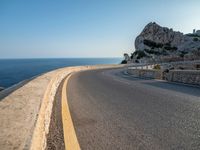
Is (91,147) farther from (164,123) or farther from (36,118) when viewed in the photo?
(164,123)

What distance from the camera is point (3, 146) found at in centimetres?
343

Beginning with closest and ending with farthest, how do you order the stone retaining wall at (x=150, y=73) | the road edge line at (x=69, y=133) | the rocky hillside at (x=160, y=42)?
the road edge line at (x=69, y=133)
the stone retaining wall at (x=150, y=73)
the rocky hillside at (x=160, y=42)

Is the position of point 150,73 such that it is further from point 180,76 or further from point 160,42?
point 160,42

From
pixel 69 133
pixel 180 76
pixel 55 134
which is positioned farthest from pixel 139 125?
pixel 180 76

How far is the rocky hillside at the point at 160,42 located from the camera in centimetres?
10875

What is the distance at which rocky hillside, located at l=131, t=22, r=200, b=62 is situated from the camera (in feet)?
357

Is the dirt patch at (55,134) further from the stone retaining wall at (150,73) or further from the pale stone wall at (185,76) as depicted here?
the stone retaining wall at (150,73)

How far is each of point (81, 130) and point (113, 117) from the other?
1314 mm

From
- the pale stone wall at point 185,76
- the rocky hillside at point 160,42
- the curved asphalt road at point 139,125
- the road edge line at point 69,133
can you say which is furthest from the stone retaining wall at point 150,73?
the rocky hillside at point 160,42

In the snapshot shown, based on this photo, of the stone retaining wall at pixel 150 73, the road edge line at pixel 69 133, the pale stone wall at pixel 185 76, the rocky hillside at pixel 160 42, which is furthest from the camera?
the rocky hillside at pixel 160 42

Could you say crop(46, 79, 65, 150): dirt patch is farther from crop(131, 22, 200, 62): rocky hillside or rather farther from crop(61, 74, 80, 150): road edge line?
crop(131, 22, 200, 62): rocky hillside

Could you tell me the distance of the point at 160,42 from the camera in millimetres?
122500

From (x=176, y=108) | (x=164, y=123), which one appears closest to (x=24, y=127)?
(x=164, y=123)

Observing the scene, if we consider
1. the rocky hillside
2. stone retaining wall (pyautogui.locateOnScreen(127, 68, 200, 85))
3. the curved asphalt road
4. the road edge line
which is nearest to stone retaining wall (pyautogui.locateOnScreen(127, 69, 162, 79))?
stone retaining wall (pyautogui.locateOnScreen(127, 68, 200, 85))
